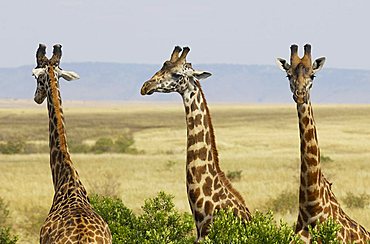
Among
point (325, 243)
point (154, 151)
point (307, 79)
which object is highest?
point (307, 79)

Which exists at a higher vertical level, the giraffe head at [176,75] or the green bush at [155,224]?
the giraffe head at [176,75]

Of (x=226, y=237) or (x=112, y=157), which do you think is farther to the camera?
(x=112, y=157)

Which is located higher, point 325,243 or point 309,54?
point 309,54

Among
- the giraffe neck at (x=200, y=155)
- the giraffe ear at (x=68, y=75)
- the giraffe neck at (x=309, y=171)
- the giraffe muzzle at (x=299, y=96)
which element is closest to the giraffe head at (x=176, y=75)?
the giraffe neck at (x=200, y=155)

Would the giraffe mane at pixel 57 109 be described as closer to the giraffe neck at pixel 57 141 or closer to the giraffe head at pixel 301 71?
the giraffe neck at pixel 57 141

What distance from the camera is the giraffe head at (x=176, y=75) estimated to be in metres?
8.53

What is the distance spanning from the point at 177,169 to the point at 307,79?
100ft

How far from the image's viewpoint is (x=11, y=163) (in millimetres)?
40750

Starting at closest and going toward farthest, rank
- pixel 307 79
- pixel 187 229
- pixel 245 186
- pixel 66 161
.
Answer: pixel 307 79, pixel 66 161, pixel 187 229, pixel 245 186

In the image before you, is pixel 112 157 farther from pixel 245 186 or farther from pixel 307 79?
pixel 307 79

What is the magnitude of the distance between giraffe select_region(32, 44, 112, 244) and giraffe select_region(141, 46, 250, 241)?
44.7 inches

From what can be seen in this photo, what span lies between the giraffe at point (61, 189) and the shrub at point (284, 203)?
13016mm

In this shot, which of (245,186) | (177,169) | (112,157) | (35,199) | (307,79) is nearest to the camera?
(307,79)

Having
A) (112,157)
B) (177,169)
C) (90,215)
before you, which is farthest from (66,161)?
(112,157)
